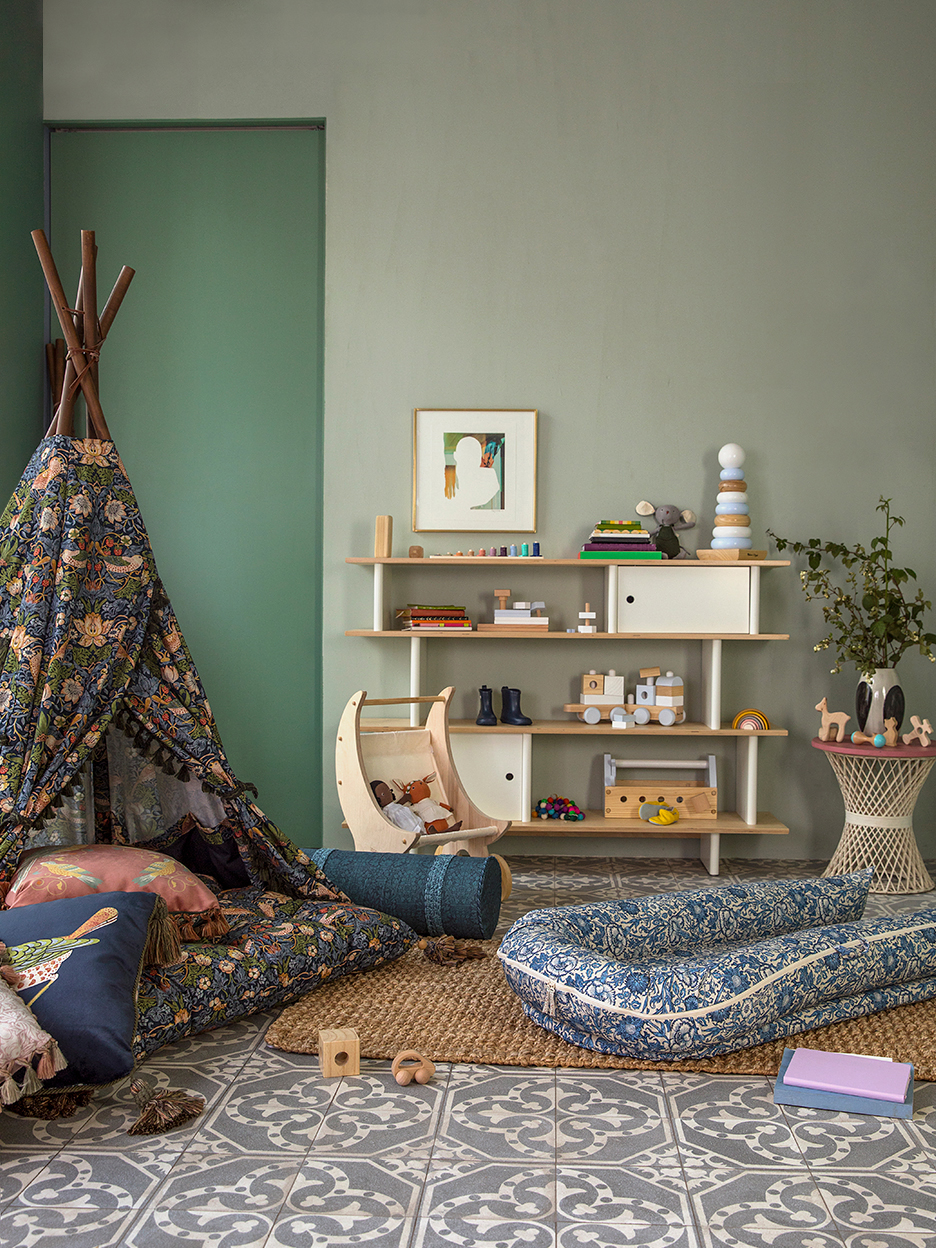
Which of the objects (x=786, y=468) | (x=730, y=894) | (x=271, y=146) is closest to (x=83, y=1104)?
(x=730, y=894)

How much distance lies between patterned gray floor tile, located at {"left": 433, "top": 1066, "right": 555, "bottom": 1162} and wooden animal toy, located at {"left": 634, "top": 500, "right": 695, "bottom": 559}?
2485 millimetres

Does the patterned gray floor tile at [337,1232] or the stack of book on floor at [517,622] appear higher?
the stack of book on floor at [517,622]

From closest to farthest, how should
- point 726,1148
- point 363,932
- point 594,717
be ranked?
point 726,1148, point 363,932, point 594,717

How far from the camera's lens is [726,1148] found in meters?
1.99

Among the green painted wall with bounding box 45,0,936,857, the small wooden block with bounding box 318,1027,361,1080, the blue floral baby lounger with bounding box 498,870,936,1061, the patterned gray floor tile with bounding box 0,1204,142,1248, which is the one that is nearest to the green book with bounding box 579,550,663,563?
the green painted wall with bounding box 45,0,936,857

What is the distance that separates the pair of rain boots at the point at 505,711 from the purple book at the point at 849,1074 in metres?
2.14

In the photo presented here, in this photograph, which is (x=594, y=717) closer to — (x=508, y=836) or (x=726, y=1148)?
(x=508, y=836)

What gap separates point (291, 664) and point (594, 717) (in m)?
1.38

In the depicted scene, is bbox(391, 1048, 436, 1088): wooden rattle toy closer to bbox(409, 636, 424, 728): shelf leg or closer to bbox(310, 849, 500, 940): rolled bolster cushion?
bbox(310, 849, 500, 940): rolled bolster cushion

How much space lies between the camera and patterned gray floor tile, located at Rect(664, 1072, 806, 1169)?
1.96 meters

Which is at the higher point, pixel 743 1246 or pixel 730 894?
pixel 730 894

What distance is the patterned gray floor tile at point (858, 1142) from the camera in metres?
1.93

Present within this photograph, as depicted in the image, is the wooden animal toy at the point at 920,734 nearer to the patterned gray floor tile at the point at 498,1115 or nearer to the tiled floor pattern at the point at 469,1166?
the tiled floor pattern at the point at 469,1166

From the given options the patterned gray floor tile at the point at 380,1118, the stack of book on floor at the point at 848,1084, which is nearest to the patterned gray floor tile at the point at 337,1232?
the patterned gray floor tile at the point at 380,1118
